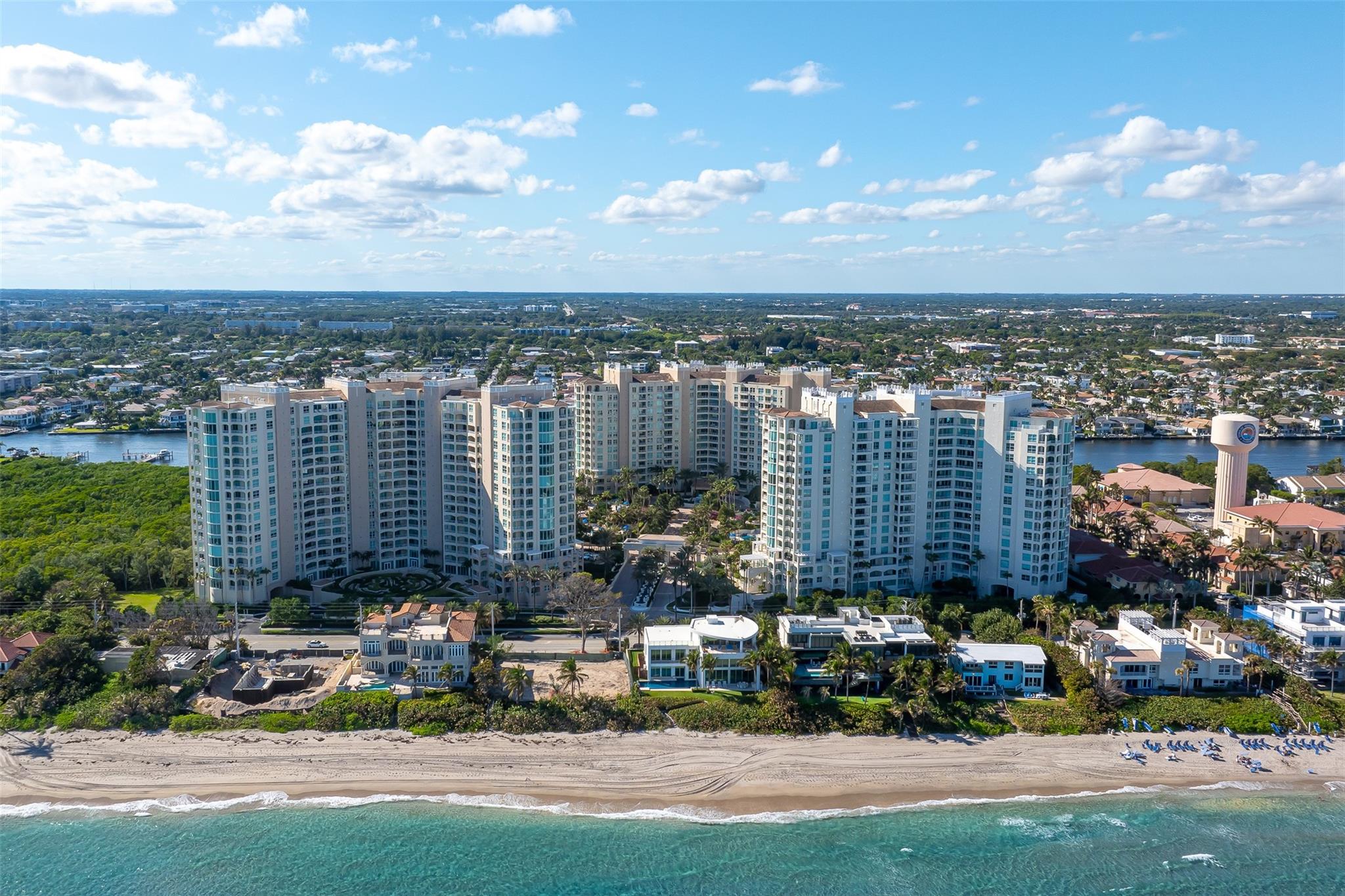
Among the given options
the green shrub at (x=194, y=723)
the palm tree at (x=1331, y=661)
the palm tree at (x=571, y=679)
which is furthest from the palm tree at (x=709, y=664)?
the palm tree at (x=1331, y=661)

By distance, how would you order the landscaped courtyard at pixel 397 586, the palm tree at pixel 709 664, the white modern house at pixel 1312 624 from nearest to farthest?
1. the palm tree at pixel 709 664
2. the white modern house at pixel 1312 624
3. the landscaped courtyard at pixel 397 586

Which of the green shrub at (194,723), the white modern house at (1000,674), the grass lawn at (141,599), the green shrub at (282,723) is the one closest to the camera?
the green shrub at (194,723)

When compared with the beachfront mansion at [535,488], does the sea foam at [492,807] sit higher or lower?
lower

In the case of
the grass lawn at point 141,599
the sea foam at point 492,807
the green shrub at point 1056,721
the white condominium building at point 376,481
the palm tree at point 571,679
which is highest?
the white condominium building at point 376,481

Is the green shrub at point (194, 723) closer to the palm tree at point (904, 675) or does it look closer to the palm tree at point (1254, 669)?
the palm tree at point (904, 675)

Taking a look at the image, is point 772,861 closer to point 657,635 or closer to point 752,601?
point 657,635

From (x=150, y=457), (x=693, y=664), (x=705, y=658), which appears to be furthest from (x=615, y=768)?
(x=150, y=457)

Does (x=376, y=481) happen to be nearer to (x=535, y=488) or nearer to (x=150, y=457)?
(x=535, y=488)

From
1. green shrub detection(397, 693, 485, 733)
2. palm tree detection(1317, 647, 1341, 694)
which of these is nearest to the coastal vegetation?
green shrub detection(397, 693, 485, 733)

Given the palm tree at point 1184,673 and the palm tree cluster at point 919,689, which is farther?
the palm tree at point 1184,673
